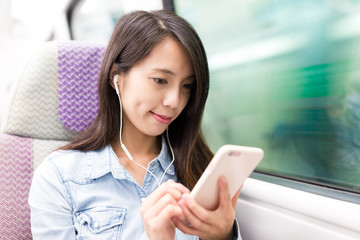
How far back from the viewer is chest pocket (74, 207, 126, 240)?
32.5 inches

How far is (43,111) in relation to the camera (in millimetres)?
1088

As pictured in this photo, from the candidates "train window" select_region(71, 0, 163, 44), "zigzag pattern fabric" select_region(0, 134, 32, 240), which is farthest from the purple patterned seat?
"train window" select_region(71, 0, 163, 44)

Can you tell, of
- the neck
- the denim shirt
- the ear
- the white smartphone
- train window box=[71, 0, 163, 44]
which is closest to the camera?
the white smartphone

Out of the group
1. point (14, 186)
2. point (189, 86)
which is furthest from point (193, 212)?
point (14, 186)

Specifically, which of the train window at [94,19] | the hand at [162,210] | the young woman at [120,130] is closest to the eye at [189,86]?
the young woman at [120,130]

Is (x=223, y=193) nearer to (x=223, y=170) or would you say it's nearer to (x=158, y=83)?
(x=223, y=170)

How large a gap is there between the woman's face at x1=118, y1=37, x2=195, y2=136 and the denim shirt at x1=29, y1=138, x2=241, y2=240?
18 cm

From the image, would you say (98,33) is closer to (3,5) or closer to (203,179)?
(3,5)

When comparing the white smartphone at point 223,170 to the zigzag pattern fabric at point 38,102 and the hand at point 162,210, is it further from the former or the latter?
the zigzag pattern fabric at point 38,102

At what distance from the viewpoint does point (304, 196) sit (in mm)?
857

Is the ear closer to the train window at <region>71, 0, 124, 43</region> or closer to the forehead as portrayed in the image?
the forehead

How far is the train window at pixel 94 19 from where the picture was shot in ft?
8.52

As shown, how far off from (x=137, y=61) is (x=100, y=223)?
461 mm

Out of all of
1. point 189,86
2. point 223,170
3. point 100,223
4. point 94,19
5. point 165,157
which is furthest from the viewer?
point 94,19
